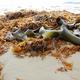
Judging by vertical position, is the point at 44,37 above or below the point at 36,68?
above

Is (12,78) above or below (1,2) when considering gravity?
above

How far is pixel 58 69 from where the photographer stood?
697 cm

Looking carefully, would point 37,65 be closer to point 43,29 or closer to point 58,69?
point 58,69

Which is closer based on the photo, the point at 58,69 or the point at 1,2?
the point at 58,69

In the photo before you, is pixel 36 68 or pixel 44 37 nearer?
pixel 36 68

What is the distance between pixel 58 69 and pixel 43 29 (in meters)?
2.06

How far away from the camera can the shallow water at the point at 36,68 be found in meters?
6.76

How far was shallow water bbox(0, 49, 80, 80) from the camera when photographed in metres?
6.76

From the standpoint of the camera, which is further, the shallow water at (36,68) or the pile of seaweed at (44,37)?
the pile of seaweed at (44,37)

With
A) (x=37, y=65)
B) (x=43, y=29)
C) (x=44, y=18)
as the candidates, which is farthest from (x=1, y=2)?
(x=37, y=65)

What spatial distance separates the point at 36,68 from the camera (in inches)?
283

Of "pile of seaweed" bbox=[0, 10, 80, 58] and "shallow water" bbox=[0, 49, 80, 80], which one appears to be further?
"pile of seaweed" bbox=[0, 10, 80, 58]

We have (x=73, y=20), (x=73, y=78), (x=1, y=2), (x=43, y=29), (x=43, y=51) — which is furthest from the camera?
(x=1, y=2)

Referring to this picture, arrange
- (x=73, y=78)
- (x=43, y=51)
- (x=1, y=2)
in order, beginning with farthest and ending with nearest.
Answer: (x=1, y=2)
(x=43, y=51)
(x=73, y=78)
